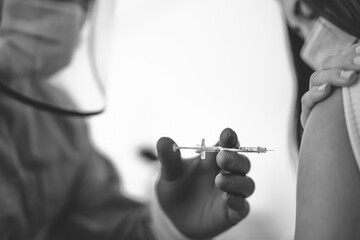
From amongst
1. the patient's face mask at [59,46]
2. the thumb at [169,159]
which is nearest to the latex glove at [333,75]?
the thumb at [169,159]

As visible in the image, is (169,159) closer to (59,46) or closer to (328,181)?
(328,181)

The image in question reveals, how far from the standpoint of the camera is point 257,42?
1.78 ft

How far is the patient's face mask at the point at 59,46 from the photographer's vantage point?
850mm

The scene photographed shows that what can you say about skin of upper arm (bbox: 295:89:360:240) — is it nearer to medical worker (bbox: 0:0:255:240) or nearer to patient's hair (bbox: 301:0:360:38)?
patient's hair (bbox: 301:0:360:38)

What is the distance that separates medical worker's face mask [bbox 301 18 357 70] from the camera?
0.42 m

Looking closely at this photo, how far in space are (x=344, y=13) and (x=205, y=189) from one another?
0.30 meters

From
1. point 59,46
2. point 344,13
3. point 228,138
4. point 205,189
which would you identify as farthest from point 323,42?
point 59,46

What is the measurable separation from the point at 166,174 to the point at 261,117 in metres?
0.17

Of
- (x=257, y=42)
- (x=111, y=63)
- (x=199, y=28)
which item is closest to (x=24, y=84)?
(x=111, y=63)

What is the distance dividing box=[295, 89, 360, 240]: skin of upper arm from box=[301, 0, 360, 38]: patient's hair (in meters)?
0.08

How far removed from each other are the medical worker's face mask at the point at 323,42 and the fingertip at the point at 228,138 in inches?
4.6

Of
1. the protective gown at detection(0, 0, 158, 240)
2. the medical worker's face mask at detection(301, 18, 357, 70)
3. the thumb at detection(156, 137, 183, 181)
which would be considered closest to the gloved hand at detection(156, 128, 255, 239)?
the thumb at detection(156, 137, 183, 181)

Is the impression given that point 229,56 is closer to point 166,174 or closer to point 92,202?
point 166,174

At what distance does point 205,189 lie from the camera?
58 centimetres
